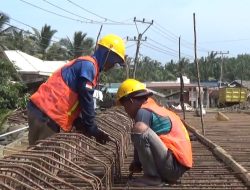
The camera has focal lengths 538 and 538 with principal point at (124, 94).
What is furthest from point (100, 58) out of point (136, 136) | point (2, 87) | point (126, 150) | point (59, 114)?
point (2, 87)

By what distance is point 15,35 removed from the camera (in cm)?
3847

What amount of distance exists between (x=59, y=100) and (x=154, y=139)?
1011mm

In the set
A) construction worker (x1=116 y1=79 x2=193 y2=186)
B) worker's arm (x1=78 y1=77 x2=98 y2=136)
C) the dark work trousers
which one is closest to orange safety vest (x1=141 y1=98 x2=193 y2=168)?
construction worker (x1=116 y1=79 x2=193 y2=186)

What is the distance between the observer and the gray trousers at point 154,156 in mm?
4289

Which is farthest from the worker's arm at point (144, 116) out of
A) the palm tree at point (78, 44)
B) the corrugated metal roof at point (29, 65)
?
the palm tree at point (78, 44)

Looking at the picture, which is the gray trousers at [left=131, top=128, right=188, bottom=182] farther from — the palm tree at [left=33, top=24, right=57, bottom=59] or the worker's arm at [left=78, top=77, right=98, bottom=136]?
the palm tree at [left=33, top=24, right=57, bottom=59]

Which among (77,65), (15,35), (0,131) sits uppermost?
(15,35)

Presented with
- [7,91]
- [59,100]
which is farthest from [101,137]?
[7,91]

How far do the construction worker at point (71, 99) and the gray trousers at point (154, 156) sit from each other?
586 mm

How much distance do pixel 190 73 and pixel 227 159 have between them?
7089cm

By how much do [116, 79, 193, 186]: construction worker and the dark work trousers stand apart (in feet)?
2.28

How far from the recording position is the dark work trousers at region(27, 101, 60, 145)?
4.87 meters

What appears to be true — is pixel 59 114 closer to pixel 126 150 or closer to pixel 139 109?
pixel 139 109

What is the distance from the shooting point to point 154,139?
429 centimetres
